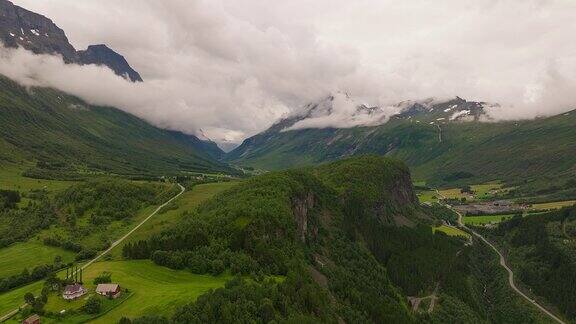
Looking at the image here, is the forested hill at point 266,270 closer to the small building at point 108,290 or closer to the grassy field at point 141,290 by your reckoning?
the grassy field at point 141,290

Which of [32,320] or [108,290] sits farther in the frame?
[108,290]

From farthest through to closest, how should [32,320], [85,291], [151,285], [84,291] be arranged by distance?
1. [151,285]
2. [85,291]
3. [84,291]
4. [32,320]

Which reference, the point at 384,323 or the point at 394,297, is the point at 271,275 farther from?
the point at 394,297

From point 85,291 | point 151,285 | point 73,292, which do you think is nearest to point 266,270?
point 151,285

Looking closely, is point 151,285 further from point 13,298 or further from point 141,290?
point 13,298

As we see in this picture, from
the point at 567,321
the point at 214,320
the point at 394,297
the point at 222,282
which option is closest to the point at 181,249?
the point at 222,282

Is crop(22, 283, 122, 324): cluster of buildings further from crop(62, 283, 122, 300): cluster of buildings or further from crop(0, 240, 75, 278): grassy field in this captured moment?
crop(0, 240, 75, 278): grassy field

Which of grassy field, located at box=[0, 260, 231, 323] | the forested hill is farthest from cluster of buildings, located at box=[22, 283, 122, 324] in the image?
the forested hill

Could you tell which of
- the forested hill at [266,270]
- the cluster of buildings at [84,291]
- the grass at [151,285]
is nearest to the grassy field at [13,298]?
the grass at [151,285]
